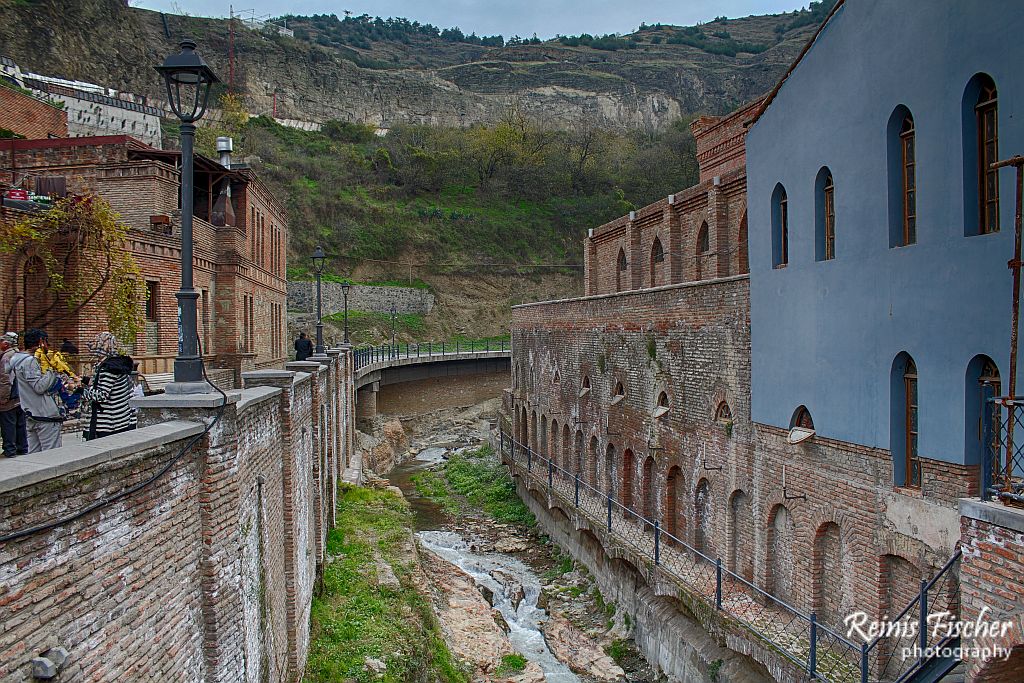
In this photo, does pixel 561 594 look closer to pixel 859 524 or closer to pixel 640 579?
pixel 640 579

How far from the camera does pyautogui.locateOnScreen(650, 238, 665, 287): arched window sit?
21734 mm

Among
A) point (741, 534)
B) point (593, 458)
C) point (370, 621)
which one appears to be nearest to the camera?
point (370, 621)

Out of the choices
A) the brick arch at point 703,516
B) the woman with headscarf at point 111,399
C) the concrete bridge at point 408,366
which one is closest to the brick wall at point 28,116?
the concrete bridge at point 408,366

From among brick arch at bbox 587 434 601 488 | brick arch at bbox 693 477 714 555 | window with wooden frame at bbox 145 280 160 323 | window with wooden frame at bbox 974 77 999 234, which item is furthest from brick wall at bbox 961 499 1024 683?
window with wooden frame at bbox 145 280 160 323

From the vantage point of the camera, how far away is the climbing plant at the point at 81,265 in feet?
50.6

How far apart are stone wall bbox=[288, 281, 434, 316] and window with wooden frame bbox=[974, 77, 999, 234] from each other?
4218 centimetres

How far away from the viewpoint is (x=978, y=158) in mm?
8594

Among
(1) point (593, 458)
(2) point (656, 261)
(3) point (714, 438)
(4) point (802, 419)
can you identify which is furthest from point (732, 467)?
(2) point (656, 261)

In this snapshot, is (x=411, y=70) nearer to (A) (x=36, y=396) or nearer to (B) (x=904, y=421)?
(B) (x=904, y=421)

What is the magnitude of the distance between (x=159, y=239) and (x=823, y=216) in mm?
14335

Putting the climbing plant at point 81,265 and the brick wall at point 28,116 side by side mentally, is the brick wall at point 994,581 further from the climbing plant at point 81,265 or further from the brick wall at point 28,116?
the brick wall at point 28,116

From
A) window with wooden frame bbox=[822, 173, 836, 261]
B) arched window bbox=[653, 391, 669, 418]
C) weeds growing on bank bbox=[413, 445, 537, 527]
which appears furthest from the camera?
weeds growing on bank bbox=[413, 445, 537, 527]

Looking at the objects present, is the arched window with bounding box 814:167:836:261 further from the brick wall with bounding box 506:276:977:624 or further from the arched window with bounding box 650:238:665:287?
the arched window with bounding box 650:238:665:287

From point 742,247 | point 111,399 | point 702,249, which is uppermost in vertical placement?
point 702,249
